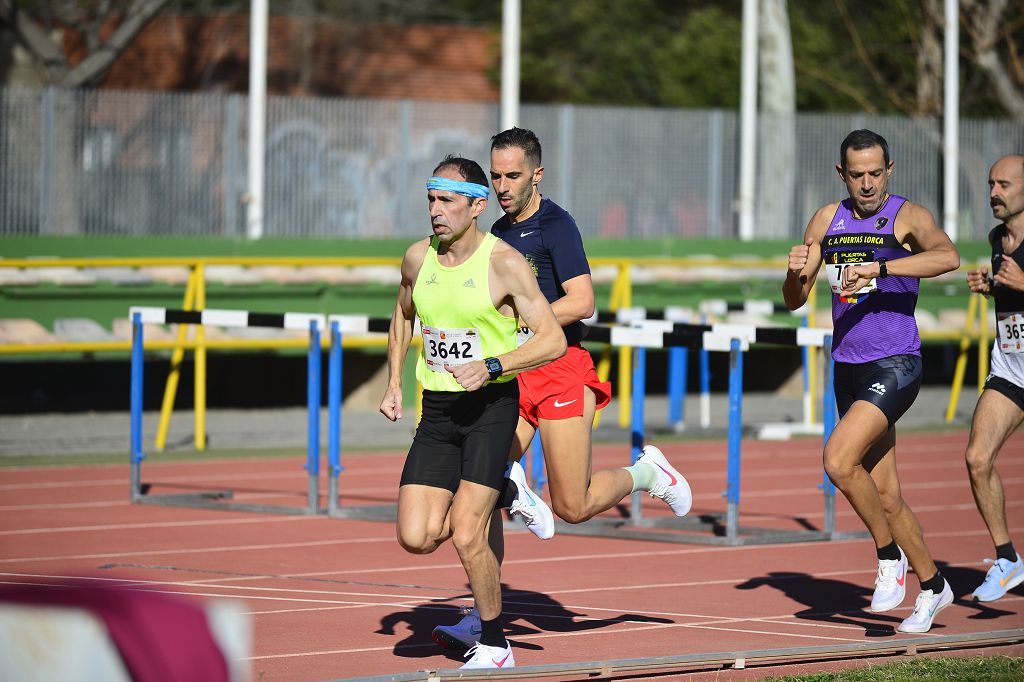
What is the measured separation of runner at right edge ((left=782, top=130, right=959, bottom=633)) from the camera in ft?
24.6

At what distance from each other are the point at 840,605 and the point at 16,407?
36.3ft

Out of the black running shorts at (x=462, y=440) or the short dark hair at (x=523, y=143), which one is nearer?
the black running shorts at (x=462, y=440)

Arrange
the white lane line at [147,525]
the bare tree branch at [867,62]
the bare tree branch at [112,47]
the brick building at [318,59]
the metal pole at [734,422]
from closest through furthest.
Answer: the metal pole at [734,422] → the white lane line at [147,525] → the bare tree branch at [112,47] → the bare tree branch at [867,62] → the brick building at [318,59]

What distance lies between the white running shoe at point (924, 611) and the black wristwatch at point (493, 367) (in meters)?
2.49

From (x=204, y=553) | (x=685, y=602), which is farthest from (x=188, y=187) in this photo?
(x=685, y=602)

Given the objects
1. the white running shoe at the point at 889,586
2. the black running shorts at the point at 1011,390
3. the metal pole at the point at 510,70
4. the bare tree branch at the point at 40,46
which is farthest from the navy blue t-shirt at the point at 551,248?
the bare tree branch at the point at 40,46

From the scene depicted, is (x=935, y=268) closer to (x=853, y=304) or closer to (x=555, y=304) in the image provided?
(x=853, y=304)

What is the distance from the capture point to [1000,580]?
8.22 m

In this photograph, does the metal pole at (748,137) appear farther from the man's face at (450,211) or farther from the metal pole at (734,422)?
the man's face at (450,211)

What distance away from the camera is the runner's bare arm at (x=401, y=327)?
22.3ft

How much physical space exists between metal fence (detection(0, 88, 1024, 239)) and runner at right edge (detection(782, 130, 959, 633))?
469 inches

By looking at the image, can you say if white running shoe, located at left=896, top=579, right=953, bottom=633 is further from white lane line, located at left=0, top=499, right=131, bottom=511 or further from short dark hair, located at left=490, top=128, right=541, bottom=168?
white lane line, located at left=0, top=499, right=131, bottom=511

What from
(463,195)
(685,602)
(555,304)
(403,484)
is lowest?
(685,602)

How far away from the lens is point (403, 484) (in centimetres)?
667
